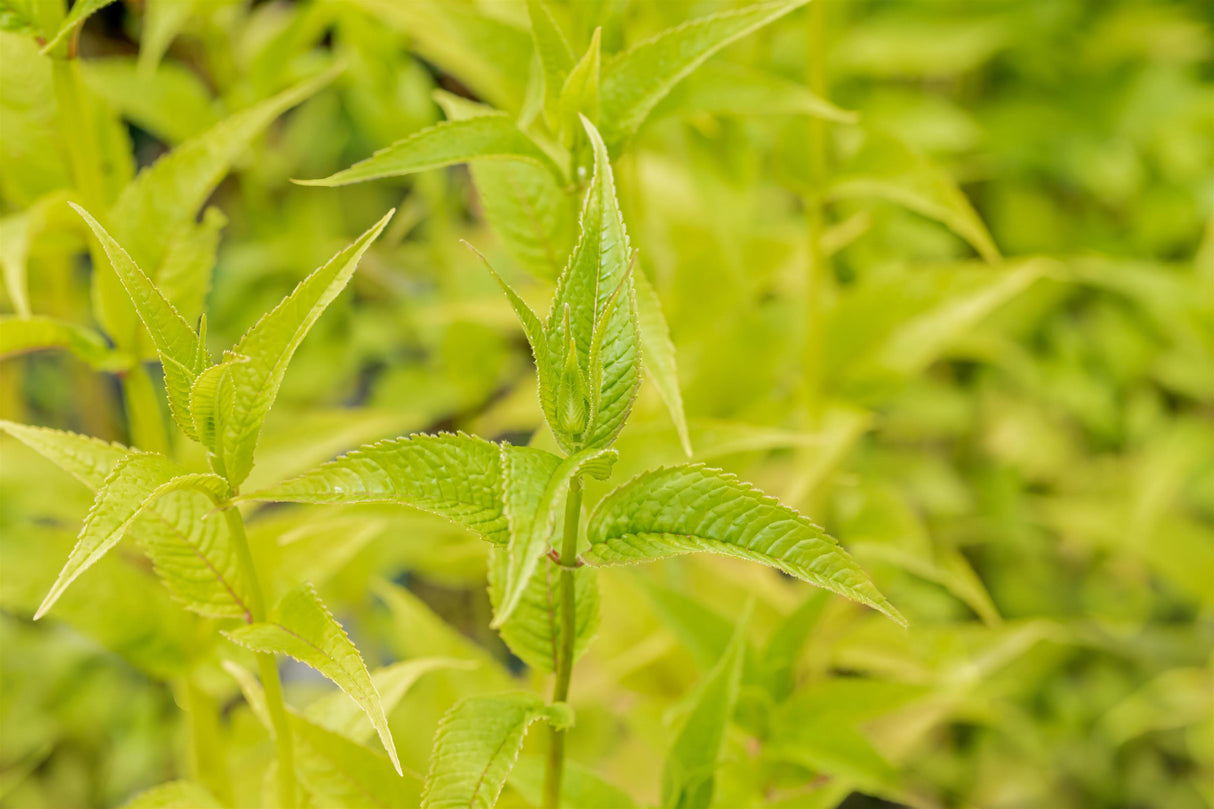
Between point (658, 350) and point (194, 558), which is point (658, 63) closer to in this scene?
point (658, 350)

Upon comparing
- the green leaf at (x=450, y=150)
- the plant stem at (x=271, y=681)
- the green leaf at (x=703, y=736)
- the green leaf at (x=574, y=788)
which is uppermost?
the green leaf at (x=450, y=150)

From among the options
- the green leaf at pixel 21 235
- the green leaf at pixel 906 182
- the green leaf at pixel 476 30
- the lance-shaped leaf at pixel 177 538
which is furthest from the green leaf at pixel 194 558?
the green leaf at pixel 906 182

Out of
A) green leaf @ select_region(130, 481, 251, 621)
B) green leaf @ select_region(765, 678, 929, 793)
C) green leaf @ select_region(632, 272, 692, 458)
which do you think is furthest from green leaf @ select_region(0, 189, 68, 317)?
green leaf @ select_region(765, 678, 929, 793)

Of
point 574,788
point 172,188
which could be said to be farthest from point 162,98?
point 574,788

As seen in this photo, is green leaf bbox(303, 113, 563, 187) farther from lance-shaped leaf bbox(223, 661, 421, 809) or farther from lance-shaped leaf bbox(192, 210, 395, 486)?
lance-shaped leaf bbox(223, 661, 421, 809)

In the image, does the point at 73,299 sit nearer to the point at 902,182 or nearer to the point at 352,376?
the point at 352,376

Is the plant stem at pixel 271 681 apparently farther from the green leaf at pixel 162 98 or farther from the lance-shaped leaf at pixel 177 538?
the green leaf at pixel 162 98

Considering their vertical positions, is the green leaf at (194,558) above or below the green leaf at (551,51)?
below
